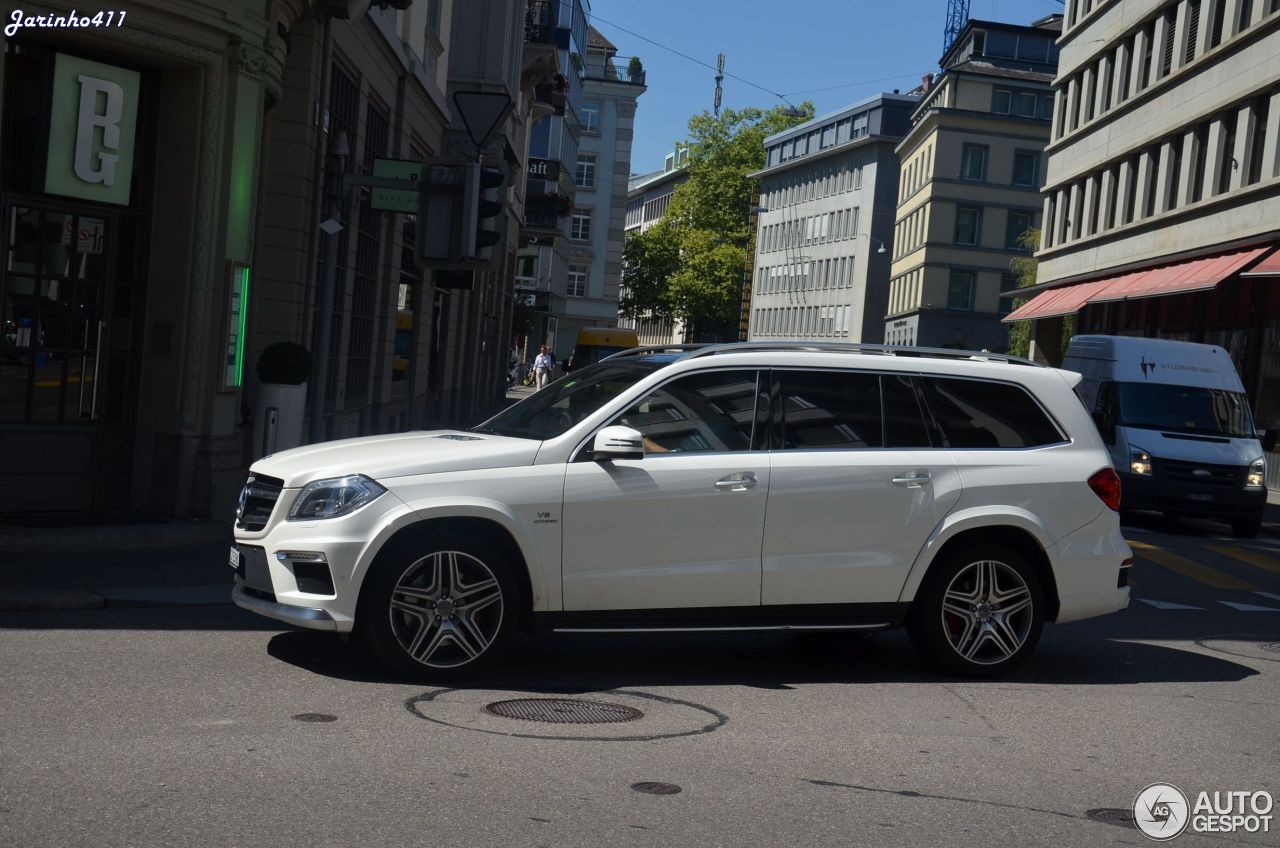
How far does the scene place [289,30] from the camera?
14922 millimetres

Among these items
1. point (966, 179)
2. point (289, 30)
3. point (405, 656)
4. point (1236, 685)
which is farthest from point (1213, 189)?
point (966, 179)

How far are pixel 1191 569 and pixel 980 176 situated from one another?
245 feet

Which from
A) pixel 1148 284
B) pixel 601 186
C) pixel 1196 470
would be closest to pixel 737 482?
pixel 1196 470

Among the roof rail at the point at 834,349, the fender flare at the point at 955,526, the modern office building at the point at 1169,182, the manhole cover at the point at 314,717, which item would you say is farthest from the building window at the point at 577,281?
the manhole cover at the point at 314,717

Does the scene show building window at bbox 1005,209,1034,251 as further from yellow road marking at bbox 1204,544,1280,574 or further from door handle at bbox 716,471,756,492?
door handle at bbox 716,471,756,492

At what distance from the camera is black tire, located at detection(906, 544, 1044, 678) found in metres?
8.48

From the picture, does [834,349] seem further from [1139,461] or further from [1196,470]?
[1196,470]

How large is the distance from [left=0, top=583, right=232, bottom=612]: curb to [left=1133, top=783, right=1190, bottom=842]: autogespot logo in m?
5.82

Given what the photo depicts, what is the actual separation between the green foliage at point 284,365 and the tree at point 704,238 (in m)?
104

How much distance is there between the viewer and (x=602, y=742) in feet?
21.6

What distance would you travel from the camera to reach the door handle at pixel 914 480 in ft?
27.2

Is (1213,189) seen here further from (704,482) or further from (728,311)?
(728,311)

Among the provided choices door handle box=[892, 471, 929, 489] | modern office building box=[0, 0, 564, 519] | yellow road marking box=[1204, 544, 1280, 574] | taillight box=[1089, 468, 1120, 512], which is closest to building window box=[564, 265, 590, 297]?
yellow road marking box=[1204, 544, 1280, 574]

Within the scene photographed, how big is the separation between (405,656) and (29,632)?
227 cm
